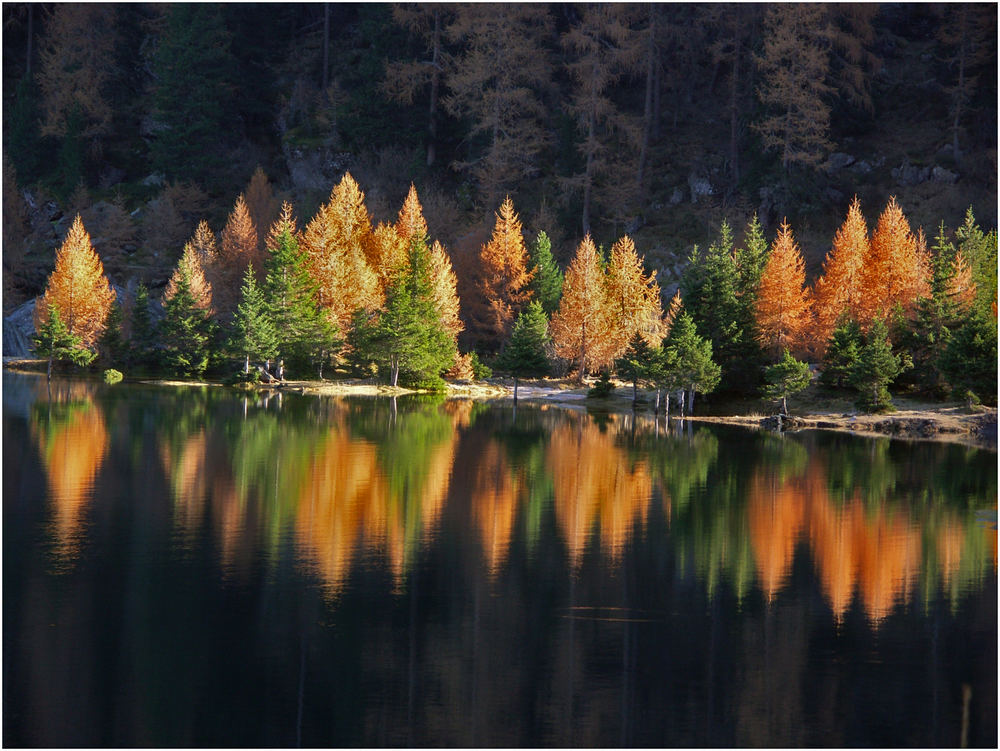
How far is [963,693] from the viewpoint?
21984 mm

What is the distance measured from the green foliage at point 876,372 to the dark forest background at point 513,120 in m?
24.1

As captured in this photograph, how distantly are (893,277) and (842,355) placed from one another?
1076cm

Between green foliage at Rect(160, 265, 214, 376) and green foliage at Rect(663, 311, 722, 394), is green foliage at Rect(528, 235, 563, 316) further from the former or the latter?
green foliage at Rect(160, 265, 214, 376)

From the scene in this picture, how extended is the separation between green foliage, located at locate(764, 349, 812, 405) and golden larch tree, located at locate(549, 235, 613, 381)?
50.6ft

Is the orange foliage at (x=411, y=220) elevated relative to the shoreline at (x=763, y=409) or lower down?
elevated

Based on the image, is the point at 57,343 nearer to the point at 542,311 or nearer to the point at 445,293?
the point at 445,293

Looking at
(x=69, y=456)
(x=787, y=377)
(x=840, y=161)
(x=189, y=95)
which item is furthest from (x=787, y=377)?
(x=189, y=95)

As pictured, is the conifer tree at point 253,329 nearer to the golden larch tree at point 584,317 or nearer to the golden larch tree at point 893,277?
the golden larch tree at point 584,317

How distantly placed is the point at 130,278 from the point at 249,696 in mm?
74679

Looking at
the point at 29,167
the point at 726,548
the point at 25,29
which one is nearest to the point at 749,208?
the point at 726,548

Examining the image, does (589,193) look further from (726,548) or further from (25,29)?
(25,29)

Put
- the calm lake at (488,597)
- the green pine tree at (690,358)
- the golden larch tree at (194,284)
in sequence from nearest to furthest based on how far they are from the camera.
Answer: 1. the calm lake at (488,597)
2. the green pine tree at (690,358)
3. the golden larch tree at (194,284)

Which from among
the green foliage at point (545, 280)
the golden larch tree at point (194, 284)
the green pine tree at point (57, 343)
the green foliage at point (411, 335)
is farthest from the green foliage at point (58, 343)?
the green foliage at point (545, 280)

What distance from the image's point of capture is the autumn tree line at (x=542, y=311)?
61.6 metres
